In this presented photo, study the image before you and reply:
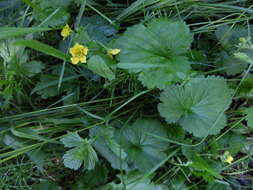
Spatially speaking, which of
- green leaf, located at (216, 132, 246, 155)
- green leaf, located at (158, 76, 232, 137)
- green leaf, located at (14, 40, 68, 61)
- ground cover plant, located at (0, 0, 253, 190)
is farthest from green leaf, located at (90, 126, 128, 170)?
green leaf, located at (216, 132, 246, 155)

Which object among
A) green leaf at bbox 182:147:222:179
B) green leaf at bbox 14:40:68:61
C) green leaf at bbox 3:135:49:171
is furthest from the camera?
green leaf at bbox 3:135:49:171

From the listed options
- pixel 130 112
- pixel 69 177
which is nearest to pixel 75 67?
pixel 130 112

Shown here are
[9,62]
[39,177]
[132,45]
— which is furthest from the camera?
[39,177]

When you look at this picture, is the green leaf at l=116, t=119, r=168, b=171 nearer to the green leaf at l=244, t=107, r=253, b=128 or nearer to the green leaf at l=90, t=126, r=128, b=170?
the green leaf at l=90, t=126, r=128, b=170

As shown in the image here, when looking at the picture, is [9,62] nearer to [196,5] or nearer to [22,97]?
[22,97]

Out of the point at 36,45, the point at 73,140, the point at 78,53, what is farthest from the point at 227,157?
the point at 36,45

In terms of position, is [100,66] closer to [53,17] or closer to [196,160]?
[53,17]
